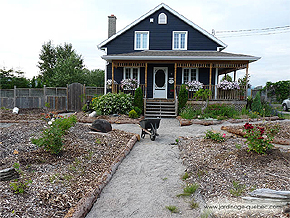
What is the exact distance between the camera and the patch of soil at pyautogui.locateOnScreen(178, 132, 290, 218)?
3523 mm

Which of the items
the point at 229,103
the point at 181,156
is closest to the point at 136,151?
the point at 181,156

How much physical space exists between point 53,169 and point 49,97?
13714 millimetres

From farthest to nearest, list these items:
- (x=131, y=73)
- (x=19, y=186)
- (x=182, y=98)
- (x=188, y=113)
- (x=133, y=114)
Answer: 1. (x=131, y=73)
2. (x=182, y=98)
3. (x=188, y=113)
4. (x=133, y=114)
5. (x=19, y=186)

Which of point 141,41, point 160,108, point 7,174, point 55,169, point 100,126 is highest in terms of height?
point 141,41

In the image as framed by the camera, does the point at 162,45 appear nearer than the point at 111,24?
Yes

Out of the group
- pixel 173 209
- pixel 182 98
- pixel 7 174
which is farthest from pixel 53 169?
pixel 182 98

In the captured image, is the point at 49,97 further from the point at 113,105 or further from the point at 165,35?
the point at 165,35

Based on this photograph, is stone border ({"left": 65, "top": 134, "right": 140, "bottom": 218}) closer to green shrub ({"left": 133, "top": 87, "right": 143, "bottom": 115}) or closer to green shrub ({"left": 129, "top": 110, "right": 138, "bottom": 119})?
green shrub ({"left": 129, "top": 110, "right": 138, "bottom": 119})

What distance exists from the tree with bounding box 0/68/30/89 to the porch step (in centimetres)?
1184

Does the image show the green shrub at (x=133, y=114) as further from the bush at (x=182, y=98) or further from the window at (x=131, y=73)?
the window at (x=131, y=73)

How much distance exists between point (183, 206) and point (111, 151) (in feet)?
9.70

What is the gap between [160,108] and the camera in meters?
13.9

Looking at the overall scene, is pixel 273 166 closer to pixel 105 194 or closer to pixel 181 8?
pixel 105 194

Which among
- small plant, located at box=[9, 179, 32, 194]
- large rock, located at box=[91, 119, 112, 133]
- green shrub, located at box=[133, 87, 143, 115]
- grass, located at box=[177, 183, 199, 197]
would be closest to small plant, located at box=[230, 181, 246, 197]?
grass, located at box=[177, 183, 199, 197]
